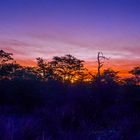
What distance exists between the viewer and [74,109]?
14.5 meters

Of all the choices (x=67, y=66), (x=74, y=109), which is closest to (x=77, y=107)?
(x=74, y=109)

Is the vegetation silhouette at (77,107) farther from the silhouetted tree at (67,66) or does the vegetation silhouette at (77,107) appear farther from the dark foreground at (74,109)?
the silhouetted tree at (67,66)

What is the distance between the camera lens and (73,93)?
17.9 m

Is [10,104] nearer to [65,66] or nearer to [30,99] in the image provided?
[30,99]

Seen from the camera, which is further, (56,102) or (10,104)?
(10,104)

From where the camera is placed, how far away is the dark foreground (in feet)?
29.7

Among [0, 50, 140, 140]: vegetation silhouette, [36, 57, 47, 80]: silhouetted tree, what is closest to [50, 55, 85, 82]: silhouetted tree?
[36, 57, 47, 80]: silhouetted tree

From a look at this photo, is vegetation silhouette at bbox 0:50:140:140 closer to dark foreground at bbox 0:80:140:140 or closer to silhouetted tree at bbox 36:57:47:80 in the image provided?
dark foreground at bbox 0:80:140:140

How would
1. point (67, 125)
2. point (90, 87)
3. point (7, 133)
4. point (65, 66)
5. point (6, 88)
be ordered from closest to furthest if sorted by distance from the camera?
point (7, 133)
point (67, 125)
point (90, 87)
point (6, 88)
point (65, 66)

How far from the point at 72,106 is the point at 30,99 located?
6032 millimetres

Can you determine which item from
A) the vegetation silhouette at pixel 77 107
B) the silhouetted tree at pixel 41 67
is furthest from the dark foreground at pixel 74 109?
the silhouetted tree at pixel 41 67

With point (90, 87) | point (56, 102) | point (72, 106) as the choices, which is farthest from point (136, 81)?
point (72, 106)

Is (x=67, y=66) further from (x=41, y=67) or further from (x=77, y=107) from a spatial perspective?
(x=77, y=107)

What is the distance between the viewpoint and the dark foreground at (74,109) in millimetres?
9046
